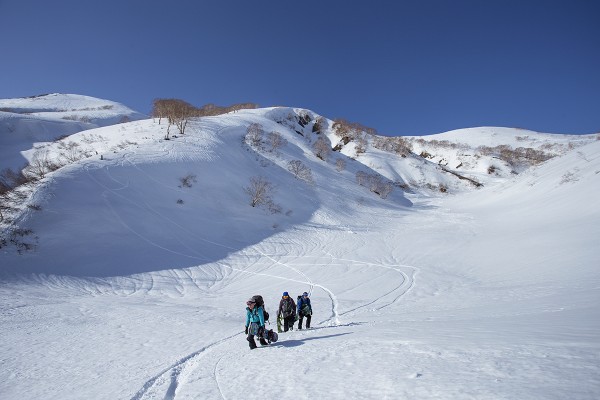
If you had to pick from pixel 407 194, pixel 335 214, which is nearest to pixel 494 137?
pixel 407 194

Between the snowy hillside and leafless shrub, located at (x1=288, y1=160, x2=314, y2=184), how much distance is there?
0.43m

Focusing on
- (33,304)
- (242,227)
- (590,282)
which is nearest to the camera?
(590,282)

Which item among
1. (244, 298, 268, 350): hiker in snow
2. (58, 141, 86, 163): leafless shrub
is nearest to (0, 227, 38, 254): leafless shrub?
(244, 298, 268, 350): hiker in snow

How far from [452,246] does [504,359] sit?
70.5ft

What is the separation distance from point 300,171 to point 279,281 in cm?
3238

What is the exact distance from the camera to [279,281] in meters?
18.3

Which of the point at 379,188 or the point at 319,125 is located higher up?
the point at 319,125

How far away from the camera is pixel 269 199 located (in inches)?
1444

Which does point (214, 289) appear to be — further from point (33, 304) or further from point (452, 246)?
point (452, 246)

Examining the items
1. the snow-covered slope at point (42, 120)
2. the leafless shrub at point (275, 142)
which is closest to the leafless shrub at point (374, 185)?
the leafless shrub at point (275, 142)

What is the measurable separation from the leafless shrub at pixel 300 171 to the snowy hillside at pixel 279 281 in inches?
16.9

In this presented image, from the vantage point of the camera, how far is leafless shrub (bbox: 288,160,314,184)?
48.0 metres

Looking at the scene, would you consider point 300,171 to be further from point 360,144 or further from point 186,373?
point 360,144

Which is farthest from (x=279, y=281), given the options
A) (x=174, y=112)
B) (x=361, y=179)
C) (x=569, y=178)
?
(x=361, y=179)
